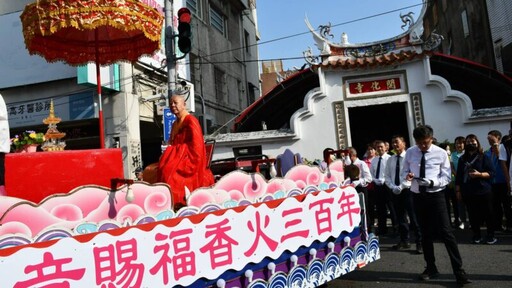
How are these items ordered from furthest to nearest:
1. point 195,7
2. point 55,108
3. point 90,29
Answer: point 195,7, point 55,108, point 90,29

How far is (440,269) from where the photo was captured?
4348 mm

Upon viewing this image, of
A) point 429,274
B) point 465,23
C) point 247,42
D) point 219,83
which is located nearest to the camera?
point 429,274

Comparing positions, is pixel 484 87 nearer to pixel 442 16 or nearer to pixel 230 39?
pixel 442 16

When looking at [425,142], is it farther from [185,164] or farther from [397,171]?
[185,164]

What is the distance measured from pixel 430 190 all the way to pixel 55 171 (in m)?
3.46

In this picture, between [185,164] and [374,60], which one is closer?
[185,164]

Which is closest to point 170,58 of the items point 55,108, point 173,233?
point 173,233

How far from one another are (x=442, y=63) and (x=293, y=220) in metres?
8.77

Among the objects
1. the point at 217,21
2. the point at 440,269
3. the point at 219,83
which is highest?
the point at 217,21

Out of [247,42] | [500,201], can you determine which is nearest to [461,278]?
[500,201]

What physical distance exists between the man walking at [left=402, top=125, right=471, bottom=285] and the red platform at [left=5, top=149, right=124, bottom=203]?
2963 mm

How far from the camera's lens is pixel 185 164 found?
10.7ft

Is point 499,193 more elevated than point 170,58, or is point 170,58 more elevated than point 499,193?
point 170,58

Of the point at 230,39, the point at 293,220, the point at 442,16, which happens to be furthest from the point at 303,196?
the point at 442,16
